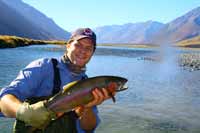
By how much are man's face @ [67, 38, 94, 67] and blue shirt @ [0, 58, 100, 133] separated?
0.52 ft

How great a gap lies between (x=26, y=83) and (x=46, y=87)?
1.25 ft

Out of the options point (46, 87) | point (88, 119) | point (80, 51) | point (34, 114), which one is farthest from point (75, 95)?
point (88, 119)

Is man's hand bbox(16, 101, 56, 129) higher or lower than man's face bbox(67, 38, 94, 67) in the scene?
lower

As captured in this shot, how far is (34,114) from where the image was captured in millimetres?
4070

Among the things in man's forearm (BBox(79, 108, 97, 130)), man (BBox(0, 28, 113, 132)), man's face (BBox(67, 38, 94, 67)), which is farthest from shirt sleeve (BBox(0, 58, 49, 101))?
man's forearm (BBox(79, 108, 97, 130))

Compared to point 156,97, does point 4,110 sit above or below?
above

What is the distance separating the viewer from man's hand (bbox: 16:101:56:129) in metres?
4.07

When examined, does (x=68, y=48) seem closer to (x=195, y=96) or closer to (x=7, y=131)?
(x=7, y=131)

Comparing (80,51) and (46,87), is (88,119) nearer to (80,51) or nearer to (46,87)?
(46,87)

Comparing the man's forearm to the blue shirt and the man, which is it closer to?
the man

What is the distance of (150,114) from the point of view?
20.8m

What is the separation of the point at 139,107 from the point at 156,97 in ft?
16.3

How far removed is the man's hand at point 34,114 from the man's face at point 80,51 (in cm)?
104

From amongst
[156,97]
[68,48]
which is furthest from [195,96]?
[68,48]
